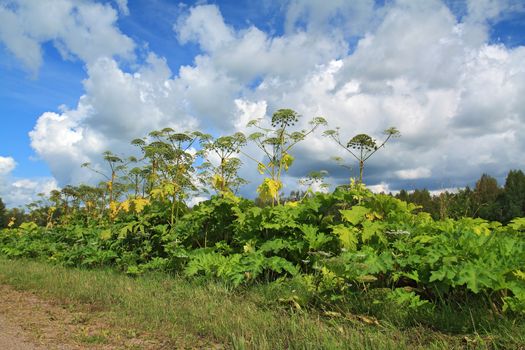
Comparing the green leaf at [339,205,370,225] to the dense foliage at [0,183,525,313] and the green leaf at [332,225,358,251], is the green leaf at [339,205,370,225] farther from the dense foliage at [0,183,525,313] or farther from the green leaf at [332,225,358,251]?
the green leaf at [332,225,358,251]

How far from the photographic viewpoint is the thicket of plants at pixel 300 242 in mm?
4309

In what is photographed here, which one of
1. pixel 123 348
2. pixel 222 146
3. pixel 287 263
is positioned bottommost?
pixel 123 348

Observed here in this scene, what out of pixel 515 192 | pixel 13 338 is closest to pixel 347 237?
pixel 13 338

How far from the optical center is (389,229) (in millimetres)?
5617

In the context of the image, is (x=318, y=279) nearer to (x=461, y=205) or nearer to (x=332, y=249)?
(x=332, y=249)

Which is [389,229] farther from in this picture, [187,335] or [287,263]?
[187,335]

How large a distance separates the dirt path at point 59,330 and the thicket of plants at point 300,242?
5.11ft

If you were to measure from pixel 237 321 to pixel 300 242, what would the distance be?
1.89m

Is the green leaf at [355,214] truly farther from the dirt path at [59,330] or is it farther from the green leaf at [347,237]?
the dirt path at [59,330]

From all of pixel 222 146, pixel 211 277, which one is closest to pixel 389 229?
pixel 211 277

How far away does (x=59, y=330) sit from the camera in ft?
16.5

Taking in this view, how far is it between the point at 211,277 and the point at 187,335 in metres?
2.03

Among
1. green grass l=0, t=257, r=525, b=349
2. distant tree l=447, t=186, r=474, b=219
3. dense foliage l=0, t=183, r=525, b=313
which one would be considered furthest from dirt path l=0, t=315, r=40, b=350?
distant tree l=447, t=186, r=474, b=219

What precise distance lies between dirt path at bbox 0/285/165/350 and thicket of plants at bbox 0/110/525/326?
1557 mm
